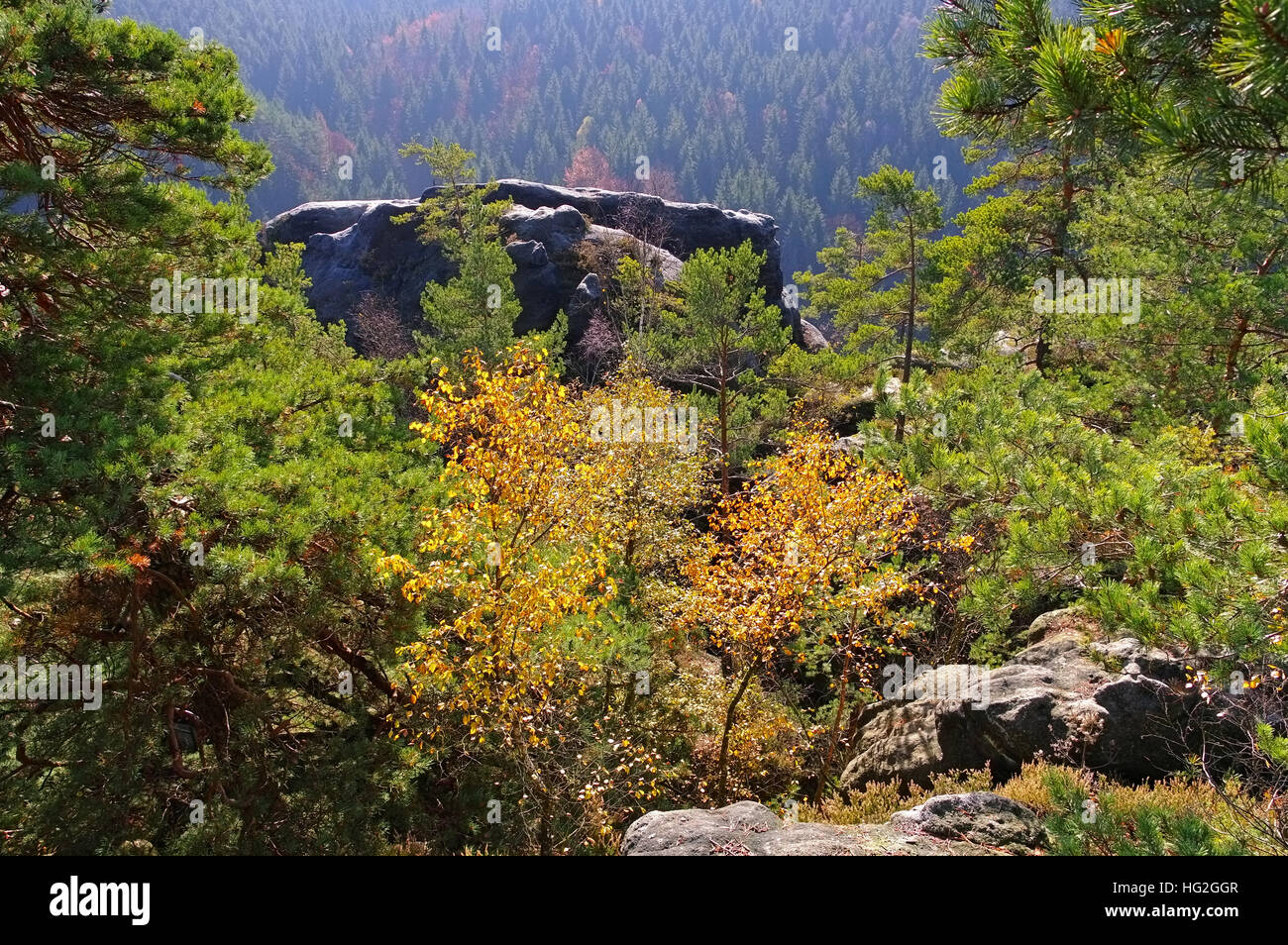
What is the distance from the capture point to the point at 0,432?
5.90 meters

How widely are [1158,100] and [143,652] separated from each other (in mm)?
9101

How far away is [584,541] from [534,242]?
88.9ft

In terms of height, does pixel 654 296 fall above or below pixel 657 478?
above

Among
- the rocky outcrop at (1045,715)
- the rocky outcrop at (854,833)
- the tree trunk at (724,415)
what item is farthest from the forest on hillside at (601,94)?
the rocky outcrop at (854,833)

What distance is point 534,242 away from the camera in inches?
1287

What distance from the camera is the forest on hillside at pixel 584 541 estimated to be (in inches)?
168

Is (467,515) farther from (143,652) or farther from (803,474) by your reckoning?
(803,474)

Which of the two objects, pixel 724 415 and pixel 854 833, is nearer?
pixel 854 833

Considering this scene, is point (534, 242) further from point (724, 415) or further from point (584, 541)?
point (584, 541)

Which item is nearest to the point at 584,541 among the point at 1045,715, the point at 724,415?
the point at 1045,715

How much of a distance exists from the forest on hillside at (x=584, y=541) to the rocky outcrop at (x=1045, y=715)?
0.17ft

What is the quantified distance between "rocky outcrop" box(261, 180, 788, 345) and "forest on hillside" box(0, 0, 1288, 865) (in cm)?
2066
